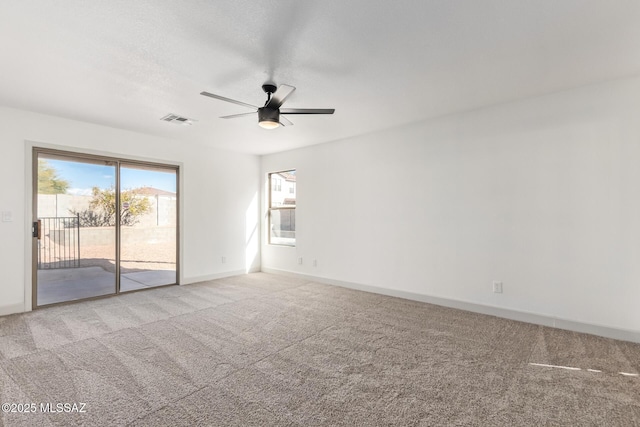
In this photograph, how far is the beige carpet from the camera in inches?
76.5

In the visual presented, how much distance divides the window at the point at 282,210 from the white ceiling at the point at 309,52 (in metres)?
2.57

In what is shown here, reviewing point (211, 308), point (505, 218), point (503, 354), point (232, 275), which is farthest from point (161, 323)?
point (505, 218)

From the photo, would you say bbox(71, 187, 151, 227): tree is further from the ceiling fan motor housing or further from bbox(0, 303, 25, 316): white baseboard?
the ceiling fan motor housing

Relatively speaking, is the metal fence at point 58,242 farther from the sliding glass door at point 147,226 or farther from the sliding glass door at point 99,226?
the sliding glass door at point 147,226

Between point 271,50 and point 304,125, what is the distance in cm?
201

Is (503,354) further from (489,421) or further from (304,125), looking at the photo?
(304,125)

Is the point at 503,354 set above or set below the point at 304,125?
below

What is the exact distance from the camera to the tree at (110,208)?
4.52 meters

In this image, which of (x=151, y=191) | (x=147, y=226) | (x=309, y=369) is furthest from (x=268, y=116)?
(x=147, y=226)

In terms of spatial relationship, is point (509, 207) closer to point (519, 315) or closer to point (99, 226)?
point (519, 315)

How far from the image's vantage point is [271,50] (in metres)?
2.51

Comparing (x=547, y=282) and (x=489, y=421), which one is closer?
(x=489, y=421)

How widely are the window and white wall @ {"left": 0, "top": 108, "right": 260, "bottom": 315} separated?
39 centimetres

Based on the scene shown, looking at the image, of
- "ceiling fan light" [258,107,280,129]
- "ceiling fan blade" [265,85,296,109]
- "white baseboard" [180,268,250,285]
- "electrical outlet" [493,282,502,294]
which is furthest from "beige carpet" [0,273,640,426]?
"ceiling fan blade" [265,85,296,109]
